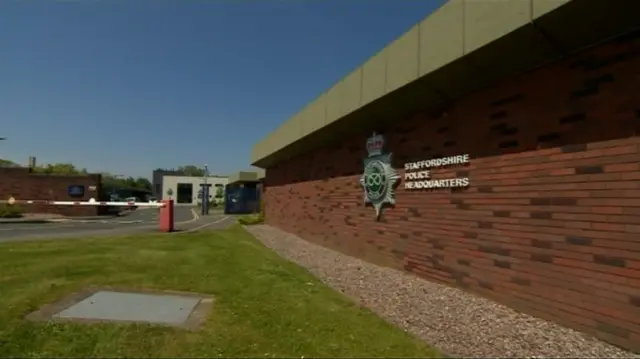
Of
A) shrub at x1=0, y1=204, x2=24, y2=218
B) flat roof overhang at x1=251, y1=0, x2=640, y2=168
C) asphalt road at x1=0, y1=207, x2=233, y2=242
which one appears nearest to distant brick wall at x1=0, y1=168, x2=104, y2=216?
shrub at x1=0, y1=204, x2=24, y2=218

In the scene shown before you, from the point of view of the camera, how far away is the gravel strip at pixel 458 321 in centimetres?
397

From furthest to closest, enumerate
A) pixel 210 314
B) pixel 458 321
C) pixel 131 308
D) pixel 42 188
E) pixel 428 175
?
pixel 42 188, pixel 428 175, pixel 131 308, pixel 210 314, pixel 458 321

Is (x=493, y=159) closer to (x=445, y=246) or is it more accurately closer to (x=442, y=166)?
(x=442, y=166)

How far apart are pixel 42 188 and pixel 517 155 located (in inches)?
1310

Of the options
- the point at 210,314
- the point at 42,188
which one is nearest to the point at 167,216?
the point at 210,314

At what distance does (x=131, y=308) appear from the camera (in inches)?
204

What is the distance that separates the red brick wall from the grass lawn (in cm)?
171

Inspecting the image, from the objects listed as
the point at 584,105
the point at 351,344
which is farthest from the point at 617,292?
the point at 351,344

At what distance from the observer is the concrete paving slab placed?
471cm

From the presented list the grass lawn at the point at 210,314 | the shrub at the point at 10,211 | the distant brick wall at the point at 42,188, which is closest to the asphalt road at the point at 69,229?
the grass lawn at the point at 210,314

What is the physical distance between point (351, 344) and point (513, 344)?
59.4 inches

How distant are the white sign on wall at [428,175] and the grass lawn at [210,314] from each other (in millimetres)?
2289

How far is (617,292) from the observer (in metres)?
4.04

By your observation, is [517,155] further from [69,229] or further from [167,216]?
[69,229]
